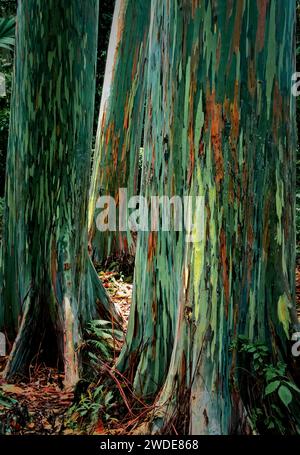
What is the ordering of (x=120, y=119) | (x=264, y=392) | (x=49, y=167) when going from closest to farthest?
(x=264, y=392) → (x=49, y=167) → (x=120, y=119)

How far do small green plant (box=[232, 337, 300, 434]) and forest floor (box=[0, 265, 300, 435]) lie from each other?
94 cm

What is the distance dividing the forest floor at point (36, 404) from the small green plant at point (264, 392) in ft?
4.22

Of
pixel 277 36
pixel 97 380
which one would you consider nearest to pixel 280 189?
pixel 277 36

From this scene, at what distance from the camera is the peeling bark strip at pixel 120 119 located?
8.03m

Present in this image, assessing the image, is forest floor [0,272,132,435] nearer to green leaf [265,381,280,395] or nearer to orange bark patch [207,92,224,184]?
green leaf [265,381,280,395]

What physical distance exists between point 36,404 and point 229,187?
236 centimetres

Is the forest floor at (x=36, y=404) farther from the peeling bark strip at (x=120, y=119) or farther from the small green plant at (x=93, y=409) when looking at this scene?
the peeling bark strip at (x=120, y=119)

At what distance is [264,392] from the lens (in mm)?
3436

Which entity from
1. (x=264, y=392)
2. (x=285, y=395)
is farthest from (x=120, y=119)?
(x=285, y=395)

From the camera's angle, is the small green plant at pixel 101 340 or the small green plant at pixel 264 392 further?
the small green plant at pixel 101 340

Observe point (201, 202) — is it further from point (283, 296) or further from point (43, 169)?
point (43, 169)

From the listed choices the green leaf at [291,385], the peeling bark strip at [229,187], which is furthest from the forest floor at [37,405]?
the green leaf at [291,385]

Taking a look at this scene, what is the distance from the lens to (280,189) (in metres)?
3.52

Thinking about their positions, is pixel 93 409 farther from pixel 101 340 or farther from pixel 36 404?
pixel 101 340
